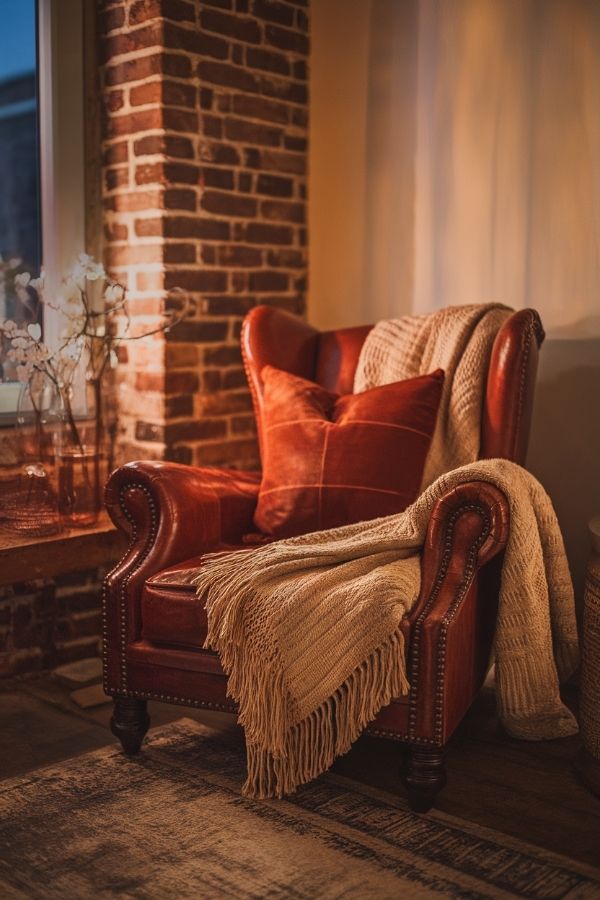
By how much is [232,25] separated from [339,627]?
7.10 feet

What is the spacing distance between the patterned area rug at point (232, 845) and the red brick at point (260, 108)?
7.04ft

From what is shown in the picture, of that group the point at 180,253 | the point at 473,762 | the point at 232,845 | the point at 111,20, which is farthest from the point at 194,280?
the point at 232,845

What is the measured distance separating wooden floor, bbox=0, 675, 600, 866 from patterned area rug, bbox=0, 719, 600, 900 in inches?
3.1

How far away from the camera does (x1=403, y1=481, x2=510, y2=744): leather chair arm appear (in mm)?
2227

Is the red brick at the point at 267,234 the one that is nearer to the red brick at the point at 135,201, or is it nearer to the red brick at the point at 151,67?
the red brick at the point at 135,201

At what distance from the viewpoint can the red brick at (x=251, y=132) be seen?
3504mm

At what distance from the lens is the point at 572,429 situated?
322 centimetres

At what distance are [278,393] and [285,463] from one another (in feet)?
0.76

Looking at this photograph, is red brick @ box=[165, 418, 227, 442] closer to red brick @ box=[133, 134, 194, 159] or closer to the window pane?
the window pane

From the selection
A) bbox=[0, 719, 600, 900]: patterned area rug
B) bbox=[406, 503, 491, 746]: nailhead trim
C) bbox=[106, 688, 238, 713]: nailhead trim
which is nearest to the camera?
bbox=[0, 719, 600, 900]: patterned area rug

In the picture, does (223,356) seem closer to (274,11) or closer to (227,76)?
(227,76)

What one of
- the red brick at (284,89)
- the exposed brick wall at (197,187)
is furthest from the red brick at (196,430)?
the red brick at (284,89)

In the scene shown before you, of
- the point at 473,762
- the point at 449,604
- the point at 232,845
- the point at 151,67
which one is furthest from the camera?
the point at 151,67

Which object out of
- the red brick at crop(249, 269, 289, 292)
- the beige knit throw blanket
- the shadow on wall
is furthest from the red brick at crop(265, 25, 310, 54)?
the shadow on wall
